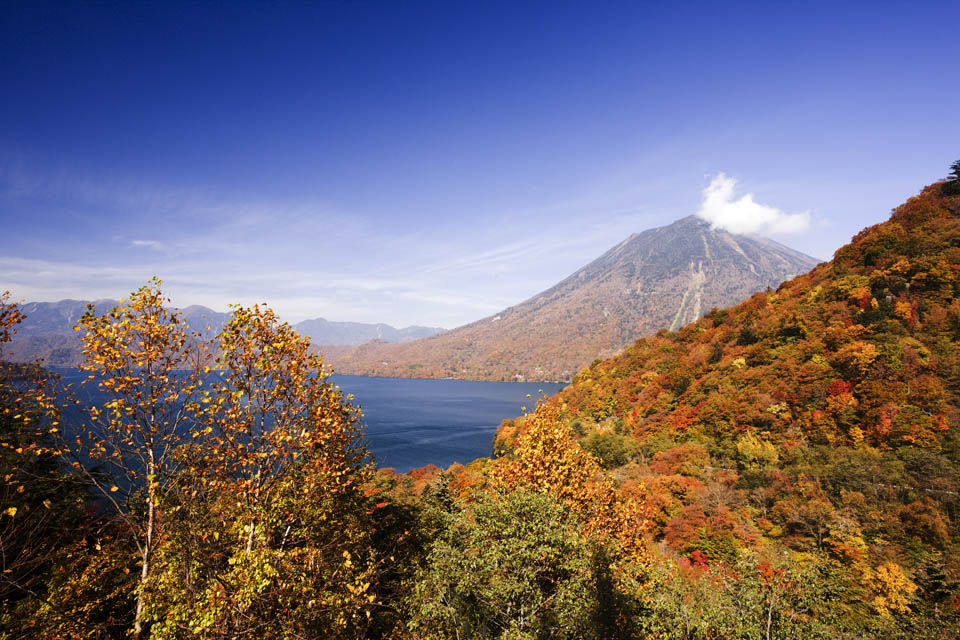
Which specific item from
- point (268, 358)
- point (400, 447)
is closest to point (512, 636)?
point (268, 358)

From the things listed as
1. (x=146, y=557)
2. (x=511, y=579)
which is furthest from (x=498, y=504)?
(x=146, y=557)

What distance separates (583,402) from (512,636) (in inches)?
2205

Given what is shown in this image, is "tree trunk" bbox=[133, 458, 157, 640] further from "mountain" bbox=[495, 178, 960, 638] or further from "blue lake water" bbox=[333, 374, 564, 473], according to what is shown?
"blue lake water" bbox=[333, 374, 564, 473]

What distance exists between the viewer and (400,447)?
68125 mm

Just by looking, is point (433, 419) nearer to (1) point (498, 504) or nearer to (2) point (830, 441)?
(2) point (830, 441)

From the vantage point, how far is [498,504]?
8.74 metres

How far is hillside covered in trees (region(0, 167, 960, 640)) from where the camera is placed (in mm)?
6012

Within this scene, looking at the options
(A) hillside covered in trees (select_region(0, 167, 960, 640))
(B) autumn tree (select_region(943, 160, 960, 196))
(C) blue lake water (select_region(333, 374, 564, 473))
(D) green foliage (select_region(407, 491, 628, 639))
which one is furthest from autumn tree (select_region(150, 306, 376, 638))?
(B) autumn tree (select_region(943, 160, 960, 196))

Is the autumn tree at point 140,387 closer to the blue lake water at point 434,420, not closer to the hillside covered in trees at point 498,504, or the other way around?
the hillside covered in trees at point 498,504

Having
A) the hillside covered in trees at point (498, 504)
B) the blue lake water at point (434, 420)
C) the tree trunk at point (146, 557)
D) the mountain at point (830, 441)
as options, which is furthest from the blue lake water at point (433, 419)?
the tree trunk at point (146, 557)

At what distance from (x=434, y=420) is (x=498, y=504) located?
88102mm

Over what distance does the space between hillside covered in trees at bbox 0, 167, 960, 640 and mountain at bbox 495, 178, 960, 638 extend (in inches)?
6.2

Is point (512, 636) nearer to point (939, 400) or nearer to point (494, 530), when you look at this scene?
point (494, 530)

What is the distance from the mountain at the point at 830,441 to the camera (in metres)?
15.7
